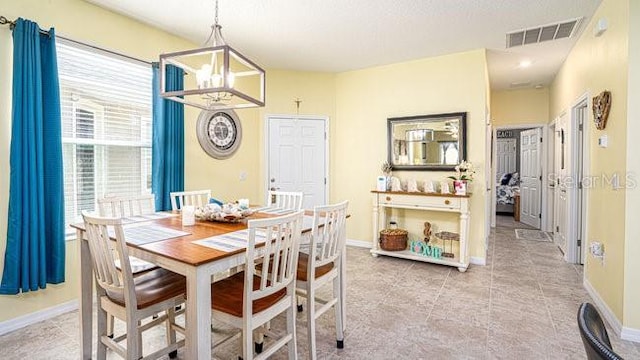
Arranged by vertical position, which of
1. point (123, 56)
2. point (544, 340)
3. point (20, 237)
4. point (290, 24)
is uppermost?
point (290, 24)

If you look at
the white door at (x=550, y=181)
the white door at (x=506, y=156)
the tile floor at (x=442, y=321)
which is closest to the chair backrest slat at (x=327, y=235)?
the tile floor at (x=442, y=321)

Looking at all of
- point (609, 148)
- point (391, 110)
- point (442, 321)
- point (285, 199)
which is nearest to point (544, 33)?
point (609, 148)

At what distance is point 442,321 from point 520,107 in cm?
520

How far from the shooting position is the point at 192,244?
5.66 feet

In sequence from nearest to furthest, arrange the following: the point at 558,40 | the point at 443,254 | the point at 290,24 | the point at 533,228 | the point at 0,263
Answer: the point at 0,263 → the point at 290,24 → the point at 558,40 → the point at 443,254 → the point at 533,228

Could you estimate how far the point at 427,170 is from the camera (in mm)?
4324

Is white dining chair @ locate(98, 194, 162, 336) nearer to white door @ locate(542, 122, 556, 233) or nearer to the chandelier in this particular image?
the chandelier

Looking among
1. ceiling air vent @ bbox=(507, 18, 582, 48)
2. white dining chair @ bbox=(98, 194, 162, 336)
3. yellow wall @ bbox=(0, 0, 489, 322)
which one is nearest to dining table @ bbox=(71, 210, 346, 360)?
white dining chair @ bbox=(98, 194, 162, 336)

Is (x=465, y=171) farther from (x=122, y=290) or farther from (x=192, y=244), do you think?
(x=122, y=290)

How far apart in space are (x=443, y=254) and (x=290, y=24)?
3197mm

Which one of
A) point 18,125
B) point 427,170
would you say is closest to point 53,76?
point 18,125

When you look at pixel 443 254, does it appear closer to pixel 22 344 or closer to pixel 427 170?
pixel 427 170

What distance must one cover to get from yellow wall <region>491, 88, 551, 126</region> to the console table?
10.9ft

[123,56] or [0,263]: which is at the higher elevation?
[123,56]
